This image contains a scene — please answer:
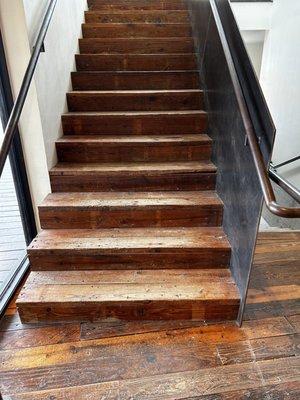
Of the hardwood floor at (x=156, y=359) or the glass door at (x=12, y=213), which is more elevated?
the glass door at (x=12, y=213)

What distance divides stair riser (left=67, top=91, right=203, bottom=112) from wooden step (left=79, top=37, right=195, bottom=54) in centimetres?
73

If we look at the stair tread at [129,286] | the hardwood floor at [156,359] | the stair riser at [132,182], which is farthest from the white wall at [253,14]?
the hardwood floor at [156,359]

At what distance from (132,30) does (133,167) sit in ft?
5.73

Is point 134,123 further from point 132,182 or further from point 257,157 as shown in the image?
point 257,157

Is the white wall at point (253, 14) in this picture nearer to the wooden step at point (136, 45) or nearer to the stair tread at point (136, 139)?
the wooden step at point (136, 45)

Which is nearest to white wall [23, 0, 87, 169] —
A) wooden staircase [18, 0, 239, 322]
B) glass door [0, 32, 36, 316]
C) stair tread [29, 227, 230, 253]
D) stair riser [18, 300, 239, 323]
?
wooden staircase [18, 0, 239, 322]

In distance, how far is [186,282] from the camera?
1.76m

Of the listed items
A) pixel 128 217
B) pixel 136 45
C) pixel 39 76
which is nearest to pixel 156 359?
pixel 128 217

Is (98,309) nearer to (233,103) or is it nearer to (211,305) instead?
(211,305)

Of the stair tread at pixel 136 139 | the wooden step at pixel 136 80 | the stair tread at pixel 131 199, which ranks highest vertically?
the wooden step at pixel 136 80

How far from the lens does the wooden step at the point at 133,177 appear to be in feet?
6.81

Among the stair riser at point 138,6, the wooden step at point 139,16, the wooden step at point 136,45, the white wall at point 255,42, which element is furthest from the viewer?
the white wall at point 255,42

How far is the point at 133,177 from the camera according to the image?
2084mm

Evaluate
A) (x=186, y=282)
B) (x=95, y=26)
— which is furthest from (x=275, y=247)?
(x=95, y=26)
